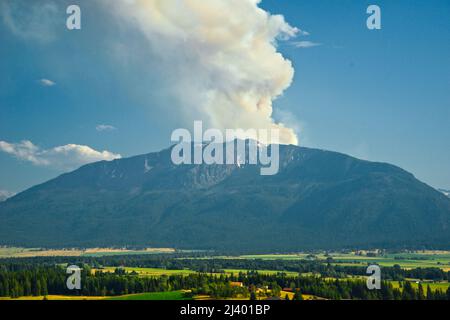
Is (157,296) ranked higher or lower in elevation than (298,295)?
lower

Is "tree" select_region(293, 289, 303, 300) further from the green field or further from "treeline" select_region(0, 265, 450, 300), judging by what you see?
the green field

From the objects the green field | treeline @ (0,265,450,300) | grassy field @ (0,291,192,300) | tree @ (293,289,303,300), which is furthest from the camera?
treeline @ (0,265,450,300)

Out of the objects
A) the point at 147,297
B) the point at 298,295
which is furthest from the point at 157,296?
the point at 298,295

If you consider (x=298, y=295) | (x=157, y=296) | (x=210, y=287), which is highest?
(x=210, y=287)

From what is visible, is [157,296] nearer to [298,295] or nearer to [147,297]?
[147,297]

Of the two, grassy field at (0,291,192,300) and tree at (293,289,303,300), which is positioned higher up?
tree at (293,289,303,300)

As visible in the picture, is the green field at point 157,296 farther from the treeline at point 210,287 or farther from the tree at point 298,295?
the tree at point 298,295

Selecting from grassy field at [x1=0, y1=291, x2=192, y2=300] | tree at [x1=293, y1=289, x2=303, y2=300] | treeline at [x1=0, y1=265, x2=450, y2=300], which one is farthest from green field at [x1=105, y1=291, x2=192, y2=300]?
tree at [x1=293, y1=289, x2=303, y2=300]
